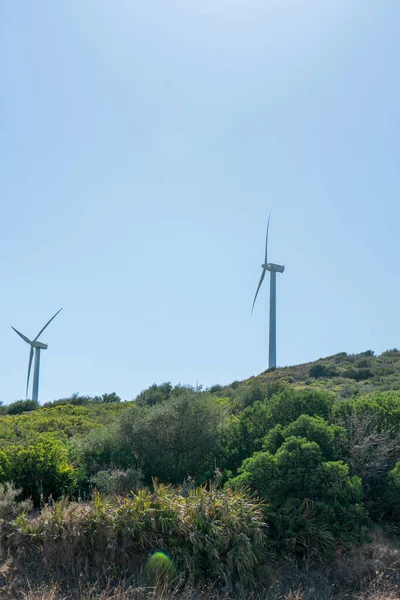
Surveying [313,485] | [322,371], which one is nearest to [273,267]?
[322,371]

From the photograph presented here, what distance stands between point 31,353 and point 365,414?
46.8 m

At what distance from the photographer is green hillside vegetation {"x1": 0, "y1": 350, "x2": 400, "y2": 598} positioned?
1035 cm

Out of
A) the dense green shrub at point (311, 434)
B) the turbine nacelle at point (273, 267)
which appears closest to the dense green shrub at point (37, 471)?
the dense green shrub at point (311, 434)

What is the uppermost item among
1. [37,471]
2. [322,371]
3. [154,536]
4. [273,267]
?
[273,267]

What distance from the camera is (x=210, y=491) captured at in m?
11.3

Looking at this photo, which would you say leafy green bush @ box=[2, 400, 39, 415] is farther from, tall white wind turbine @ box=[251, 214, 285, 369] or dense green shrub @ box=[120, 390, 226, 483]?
dense green shrub @ box=[120, 390, 226, 483]

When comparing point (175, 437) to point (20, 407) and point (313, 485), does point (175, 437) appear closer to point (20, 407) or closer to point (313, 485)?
point (313, 485)

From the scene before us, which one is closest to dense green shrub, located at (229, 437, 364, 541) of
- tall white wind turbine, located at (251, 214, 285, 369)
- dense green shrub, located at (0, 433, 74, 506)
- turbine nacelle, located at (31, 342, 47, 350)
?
dense green shrub, located at (0, 433, 74, 506)

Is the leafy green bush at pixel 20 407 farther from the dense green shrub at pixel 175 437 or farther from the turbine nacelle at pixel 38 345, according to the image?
the dense green shrub at pixel 175 437

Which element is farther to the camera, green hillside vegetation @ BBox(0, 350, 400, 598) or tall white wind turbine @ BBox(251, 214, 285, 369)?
tall white wind turbine @ BBox(251, 214, 285, 369)

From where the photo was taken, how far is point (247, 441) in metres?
15.2

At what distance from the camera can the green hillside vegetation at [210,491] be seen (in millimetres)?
10352

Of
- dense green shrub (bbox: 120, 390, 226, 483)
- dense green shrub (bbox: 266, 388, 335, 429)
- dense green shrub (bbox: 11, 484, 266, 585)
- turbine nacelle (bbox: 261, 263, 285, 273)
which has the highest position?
turbine nacelle (bbox: 261, 263, 285, 273)

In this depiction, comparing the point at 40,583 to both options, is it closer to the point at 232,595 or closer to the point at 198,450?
the point at 232,595
